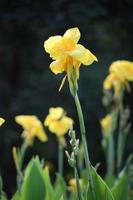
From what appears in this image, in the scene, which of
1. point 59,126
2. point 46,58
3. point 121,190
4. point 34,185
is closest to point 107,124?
point 59,126

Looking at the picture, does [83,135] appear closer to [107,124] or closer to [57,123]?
[57,123]

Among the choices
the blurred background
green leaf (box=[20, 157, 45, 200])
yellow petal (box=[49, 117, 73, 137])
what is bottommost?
green leaf (box=[20, 157, 45, 200])

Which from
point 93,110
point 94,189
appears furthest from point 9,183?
point 94,189

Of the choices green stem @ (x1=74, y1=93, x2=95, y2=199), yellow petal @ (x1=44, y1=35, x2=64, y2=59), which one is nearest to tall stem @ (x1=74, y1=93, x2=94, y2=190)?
green stem @ (x1=74, y1=93, x2=95, y2=199)

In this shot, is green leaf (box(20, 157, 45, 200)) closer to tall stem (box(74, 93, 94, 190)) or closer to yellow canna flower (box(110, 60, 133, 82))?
tall stem (box(74, 93, 94, 190))

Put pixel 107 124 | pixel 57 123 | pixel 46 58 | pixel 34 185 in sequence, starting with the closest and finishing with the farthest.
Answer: pixel 34 185, pixel 57 123, pixel 107 124, pixel 46 58
